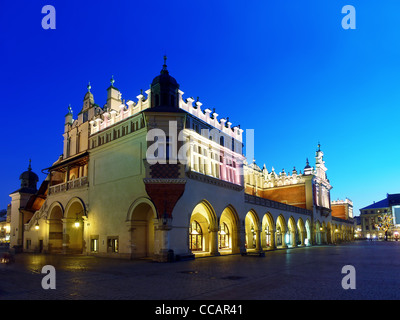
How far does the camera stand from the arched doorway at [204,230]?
103 feet

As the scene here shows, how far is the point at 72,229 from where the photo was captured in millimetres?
37500

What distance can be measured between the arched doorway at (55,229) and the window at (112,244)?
11.1 meters

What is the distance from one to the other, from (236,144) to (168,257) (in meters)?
16.6

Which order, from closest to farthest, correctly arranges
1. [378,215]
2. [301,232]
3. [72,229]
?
[72,229], [301,232], [378,215]

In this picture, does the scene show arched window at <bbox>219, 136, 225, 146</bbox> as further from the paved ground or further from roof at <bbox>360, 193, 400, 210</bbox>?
roof at <bbox>360, 193, 400, 210</bbox>

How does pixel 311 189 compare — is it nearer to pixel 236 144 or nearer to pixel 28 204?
pixel 236 144

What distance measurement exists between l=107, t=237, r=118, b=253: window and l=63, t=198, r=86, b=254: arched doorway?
6927 mm

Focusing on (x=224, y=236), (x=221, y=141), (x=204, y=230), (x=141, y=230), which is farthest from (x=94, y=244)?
(x=224, y=236)

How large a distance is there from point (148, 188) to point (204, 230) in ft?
38.5

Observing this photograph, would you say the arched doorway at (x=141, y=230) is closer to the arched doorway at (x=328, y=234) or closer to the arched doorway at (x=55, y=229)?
the arched doorway at (x=55, y=229)

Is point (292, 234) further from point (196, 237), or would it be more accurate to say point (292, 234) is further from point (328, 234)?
point (328, 234)

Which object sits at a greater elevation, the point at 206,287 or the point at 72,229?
the point at 72,229

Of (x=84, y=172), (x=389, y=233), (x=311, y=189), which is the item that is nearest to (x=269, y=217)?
(x=311, y=189)

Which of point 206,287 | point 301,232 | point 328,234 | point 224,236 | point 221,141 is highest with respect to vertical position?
point 221,141
